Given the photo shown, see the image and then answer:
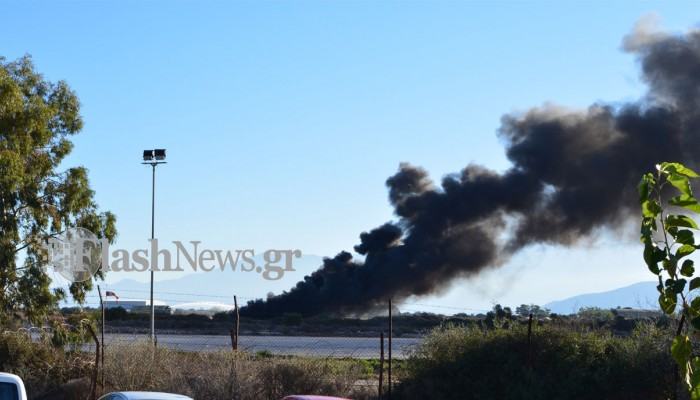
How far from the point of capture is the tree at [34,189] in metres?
25.0

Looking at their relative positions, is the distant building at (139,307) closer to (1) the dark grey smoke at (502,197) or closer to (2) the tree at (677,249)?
(1) the dark grey smoke at (502,197)

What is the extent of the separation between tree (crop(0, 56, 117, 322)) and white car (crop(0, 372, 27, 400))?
13.5 meters

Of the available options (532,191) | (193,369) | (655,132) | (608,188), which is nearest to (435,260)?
(532,191)

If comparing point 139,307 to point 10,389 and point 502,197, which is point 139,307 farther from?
point 10,389

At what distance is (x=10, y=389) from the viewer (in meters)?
11.5

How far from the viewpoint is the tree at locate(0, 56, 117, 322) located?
81.9ft

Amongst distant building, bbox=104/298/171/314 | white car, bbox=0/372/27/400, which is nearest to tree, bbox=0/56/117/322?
white car, bbox=0/372/27/400

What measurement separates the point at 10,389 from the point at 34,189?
14982 millimetres

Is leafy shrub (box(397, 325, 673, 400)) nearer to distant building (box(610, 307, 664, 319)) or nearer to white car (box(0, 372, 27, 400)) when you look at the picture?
distant building (box(610, 307, 664, 319))

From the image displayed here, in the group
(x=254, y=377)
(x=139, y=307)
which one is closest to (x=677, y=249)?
(x=254, y=377)

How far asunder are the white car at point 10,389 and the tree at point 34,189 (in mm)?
13519

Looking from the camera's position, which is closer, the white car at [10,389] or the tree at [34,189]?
the white car at [10,389]

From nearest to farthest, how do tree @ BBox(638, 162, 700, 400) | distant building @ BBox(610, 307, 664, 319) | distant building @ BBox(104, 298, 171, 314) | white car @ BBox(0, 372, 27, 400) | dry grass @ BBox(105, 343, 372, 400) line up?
tree @ BBox(638, 162, 700, 400), white car @ BBox(0, 372, 27, 400), dry grass @ BBox(105, 343, 372, 400), distant building @ BBox(610, 307, 664, 319), distant building @ BBox(104, 298, 171, 314)

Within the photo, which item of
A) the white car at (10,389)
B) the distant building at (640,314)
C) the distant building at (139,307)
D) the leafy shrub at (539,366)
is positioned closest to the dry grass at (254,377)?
the leafy shrub at (539,366)
